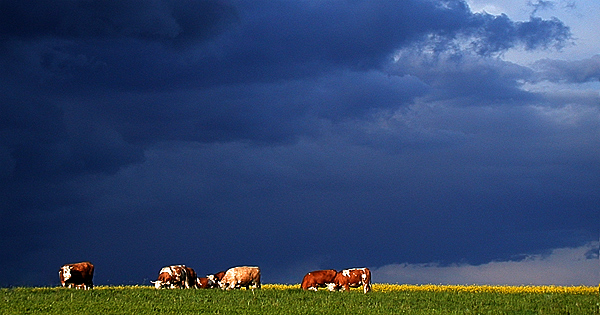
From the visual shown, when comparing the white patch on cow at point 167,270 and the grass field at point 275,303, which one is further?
the white patch on cow at point 167,270

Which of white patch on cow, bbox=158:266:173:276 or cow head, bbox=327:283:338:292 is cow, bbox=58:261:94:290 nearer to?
white patch on cow, bbox=158:266:173:276

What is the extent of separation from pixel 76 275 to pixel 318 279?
1857 cm

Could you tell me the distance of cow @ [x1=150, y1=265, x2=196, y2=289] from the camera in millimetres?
47625

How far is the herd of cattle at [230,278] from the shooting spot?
46.4m

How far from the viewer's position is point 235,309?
3078 cm

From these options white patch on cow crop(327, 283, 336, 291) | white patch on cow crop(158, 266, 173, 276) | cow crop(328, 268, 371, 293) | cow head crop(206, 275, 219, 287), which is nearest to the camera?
cow crop(328, 268, 371, 293)

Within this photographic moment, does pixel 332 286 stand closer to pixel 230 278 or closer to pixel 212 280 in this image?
pixel 230 278

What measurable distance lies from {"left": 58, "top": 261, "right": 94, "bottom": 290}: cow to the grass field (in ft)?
16.9

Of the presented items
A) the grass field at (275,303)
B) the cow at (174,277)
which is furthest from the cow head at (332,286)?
the cow at (174,277)

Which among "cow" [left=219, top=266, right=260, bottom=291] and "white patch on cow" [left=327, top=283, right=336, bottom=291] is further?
"cow" [left=219, top=266, right=260, bottom=291]

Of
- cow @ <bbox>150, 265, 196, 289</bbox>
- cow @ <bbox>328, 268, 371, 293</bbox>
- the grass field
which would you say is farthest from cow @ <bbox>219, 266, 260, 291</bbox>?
the grass field

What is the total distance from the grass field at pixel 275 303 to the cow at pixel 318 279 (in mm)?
6488

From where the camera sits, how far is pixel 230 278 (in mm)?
47688

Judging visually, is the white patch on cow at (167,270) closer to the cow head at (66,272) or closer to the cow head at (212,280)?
the cow head at (212,280)
